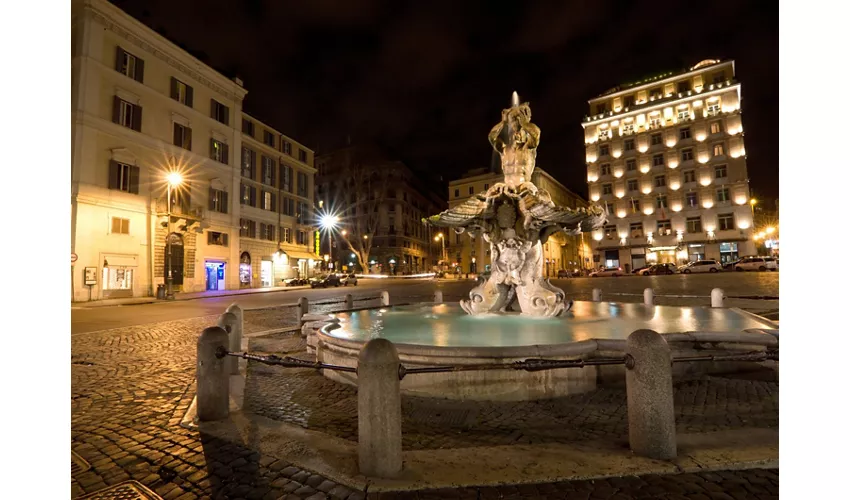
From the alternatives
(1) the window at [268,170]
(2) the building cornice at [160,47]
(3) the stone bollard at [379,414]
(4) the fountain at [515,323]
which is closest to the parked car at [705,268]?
(4) the fountain at [515,323]

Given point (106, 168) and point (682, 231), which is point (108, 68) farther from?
point (682, 231)

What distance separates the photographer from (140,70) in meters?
25.7

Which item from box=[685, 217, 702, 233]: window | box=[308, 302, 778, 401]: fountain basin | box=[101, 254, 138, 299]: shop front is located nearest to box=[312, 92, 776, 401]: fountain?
box=[308, 302, 778, 401]: fountain basin

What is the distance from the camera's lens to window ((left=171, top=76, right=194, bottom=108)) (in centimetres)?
2816

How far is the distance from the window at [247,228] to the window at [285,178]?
242 inches

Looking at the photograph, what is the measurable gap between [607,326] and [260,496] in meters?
6.84

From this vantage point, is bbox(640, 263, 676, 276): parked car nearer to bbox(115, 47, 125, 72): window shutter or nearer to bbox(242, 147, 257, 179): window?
bbox(242, 147, 257, 179): window

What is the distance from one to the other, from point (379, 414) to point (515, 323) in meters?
5.50

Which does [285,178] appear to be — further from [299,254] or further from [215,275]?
[215,275]

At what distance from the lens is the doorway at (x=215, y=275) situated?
31.3 meters

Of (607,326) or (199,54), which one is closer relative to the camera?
(607,326)

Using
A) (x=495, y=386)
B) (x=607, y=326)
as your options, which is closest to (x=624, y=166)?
(x=607, y=326)

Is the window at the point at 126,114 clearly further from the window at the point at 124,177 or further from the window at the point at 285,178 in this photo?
the window at the point at 285,178

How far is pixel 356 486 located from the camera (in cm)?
291
